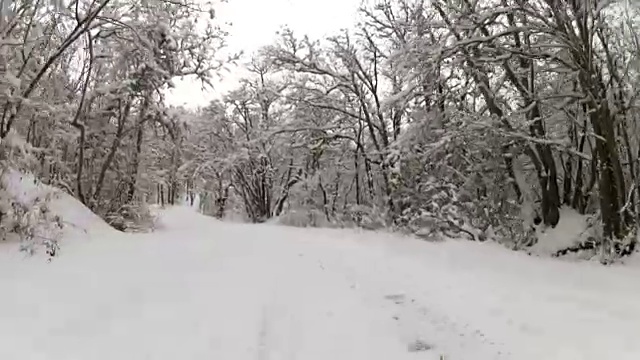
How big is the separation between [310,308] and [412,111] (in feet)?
27.0

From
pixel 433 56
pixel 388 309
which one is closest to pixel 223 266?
pixel 388 309

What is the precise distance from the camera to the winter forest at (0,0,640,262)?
33.8 feet

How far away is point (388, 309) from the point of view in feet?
21.6

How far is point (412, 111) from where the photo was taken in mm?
13812

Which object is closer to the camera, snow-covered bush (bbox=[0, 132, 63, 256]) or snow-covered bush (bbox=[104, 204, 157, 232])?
snow-covered bush (bbox=[0, 132, 63, 256])

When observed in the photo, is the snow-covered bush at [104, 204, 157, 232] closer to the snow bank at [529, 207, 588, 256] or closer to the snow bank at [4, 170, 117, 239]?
the snow bank at [4, 170, 117, 239]

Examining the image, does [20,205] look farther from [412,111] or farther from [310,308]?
[412,111]

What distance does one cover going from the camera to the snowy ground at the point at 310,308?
5.01 metres

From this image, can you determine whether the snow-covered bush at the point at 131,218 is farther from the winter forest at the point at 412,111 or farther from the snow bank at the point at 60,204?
the snow bank at the point at 60,204

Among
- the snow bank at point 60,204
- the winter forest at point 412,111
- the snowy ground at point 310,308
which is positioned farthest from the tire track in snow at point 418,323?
the snow bank at point 60,204

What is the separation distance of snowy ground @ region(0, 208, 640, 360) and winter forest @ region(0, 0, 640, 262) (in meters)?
2.44

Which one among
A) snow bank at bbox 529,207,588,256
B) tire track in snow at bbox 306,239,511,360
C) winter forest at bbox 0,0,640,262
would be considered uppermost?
winter forest at bbox 0,0,640,262

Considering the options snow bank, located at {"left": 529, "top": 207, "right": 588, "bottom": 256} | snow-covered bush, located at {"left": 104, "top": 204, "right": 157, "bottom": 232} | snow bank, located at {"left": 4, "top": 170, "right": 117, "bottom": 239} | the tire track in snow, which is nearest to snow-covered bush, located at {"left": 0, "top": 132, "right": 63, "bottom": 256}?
snow bank, located at {"left": 4, "top": 170, "right": 117, "bottom": 239}

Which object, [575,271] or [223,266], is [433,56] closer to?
[575,271]
